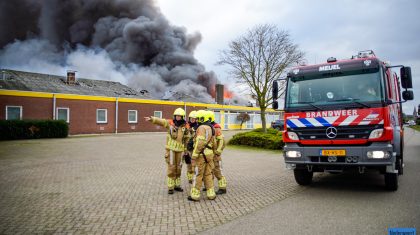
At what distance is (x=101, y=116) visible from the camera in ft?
92.4

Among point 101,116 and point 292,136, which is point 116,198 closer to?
point 292,136

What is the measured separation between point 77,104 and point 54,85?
5401mm

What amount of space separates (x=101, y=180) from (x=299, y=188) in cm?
493

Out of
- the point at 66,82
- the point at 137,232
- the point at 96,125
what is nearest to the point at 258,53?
the point at 96,125

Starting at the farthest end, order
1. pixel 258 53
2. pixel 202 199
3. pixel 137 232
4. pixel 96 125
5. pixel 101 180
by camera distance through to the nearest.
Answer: pixel 96 125 < pixel 258 53 < pixel 101 180 < pixel 202 199 < pixel 137 232

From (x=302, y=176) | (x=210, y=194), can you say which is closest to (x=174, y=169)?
(x=210, y=194)

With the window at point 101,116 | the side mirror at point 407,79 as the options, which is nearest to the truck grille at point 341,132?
the side mirror at point 407,79

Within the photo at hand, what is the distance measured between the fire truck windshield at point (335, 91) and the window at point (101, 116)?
23922mm

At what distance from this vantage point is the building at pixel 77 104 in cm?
2373

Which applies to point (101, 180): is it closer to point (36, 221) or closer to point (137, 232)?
point (36, 221)

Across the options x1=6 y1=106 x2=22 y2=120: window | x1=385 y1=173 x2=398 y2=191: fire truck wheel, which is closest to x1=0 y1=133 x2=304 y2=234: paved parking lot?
x1=385 y1=173 x2=398 y2=191: fire truck wheel

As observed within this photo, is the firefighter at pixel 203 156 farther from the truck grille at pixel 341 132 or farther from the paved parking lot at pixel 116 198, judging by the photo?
the truck grille at pixel 341 132

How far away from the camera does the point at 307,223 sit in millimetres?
4555

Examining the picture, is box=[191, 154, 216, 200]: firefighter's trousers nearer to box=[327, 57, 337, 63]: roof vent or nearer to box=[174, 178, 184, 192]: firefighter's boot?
box=[174, 178, 184, 192]: firefighter's boot
